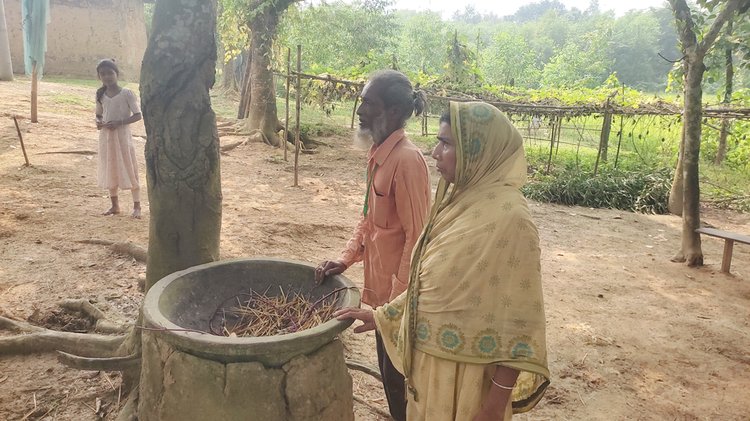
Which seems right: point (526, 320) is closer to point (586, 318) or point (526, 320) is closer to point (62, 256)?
point (586, 318)

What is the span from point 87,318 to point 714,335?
15.8ft

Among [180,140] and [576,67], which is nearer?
[180,140]

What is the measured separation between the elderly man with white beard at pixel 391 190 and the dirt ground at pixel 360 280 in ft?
3.22

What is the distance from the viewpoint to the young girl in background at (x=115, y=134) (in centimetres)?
489

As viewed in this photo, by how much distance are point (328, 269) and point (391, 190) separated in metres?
0.52

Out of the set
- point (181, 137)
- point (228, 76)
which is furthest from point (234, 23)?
point (228, 76)

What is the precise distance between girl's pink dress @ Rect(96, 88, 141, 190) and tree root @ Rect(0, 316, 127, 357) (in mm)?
2620

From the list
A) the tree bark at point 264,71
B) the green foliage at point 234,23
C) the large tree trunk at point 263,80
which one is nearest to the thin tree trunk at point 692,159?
the tree bark at point 264,71

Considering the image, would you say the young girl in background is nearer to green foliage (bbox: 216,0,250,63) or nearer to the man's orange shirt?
the man's orange shirt

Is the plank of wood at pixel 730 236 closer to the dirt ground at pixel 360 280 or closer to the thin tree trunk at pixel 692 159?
the thin tree trunk at pixel 692 159

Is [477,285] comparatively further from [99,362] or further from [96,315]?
[96,315]

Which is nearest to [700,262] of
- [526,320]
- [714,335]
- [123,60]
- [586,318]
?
[714,335]

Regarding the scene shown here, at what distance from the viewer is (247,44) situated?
11273 mm

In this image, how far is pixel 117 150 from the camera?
17.1 feet
